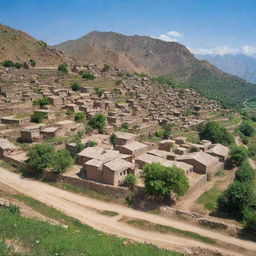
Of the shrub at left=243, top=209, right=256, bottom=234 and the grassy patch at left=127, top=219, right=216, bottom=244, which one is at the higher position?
the shrub at left=243, top=209, right=256, bottom=234

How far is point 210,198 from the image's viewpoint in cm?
2333

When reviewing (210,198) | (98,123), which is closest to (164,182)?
(210,198)

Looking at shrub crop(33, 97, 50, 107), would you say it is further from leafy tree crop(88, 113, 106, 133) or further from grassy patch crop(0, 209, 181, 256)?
grassy patch crop(0, 209, 181, 256)

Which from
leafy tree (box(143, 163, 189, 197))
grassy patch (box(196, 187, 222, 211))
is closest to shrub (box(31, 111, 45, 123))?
leafy tree (box(143, 163, 189, 197))

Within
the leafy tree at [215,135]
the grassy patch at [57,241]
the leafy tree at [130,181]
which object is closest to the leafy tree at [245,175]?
the leafy tree at [130,181]

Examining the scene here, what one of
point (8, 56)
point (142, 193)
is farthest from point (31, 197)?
point (8, 56)

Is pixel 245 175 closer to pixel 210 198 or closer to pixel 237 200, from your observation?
pixel 210 198

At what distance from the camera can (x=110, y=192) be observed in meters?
22.5

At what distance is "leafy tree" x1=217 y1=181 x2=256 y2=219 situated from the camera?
2075cm

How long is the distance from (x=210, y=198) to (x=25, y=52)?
6552 cm

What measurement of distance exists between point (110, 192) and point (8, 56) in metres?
57.9

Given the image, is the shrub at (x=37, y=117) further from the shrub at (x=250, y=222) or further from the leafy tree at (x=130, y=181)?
the shrub at (x=250, y=222)

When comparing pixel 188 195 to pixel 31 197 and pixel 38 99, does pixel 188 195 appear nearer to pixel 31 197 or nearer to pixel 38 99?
pixel 31 197

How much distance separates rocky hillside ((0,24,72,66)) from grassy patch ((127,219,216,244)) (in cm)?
5978
